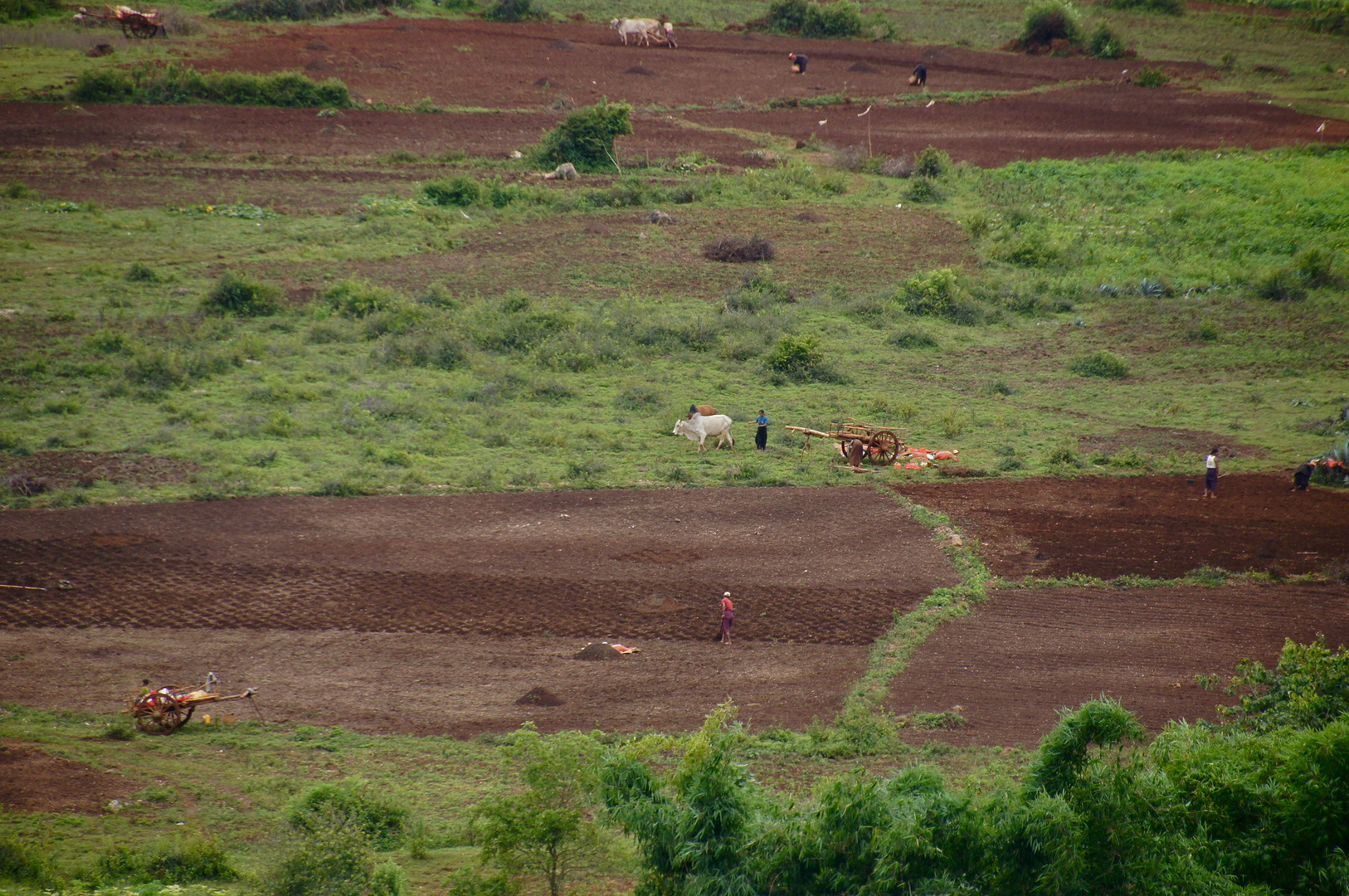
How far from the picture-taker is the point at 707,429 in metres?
23.6

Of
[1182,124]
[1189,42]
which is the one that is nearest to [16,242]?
[1182,124]

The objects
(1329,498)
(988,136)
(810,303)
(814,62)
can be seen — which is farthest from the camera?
(814,62)

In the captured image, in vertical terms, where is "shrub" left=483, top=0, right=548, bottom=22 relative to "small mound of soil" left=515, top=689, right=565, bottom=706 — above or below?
above

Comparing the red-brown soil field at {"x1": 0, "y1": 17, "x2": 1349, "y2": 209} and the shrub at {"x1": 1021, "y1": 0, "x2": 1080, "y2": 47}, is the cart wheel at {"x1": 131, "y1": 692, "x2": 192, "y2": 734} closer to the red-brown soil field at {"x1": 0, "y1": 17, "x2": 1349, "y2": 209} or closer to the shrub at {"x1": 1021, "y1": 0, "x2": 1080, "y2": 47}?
the red-brown soil field at {"x1": 0, "y1": 17, "x2": 1349, "y2": 209}

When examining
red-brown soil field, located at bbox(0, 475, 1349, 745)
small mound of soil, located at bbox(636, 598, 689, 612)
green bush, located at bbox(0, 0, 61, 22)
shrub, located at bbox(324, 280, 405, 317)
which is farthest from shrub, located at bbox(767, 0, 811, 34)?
small mound of soil, located at bbox(636, 598, 689, 612)

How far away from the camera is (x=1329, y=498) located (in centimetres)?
2089

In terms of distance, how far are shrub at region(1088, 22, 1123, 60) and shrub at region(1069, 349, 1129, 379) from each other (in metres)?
40.0

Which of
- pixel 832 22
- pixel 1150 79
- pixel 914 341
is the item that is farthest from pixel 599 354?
pixel 832 22

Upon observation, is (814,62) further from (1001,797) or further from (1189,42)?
(1001,797)

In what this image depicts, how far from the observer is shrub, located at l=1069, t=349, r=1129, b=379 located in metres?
28.1

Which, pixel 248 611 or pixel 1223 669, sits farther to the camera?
pixel 248 611

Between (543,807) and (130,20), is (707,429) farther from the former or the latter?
(130,20)

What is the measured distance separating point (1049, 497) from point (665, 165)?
26.6 meters

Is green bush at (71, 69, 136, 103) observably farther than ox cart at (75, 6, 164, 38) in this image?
No
